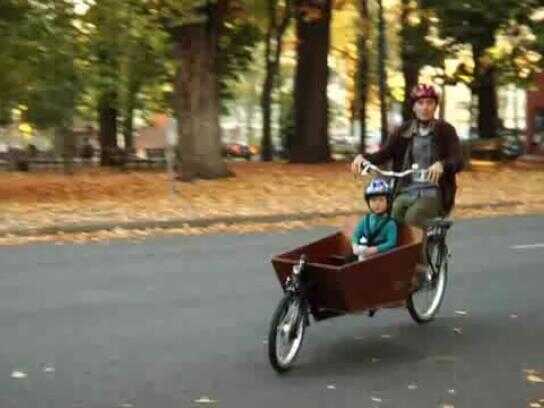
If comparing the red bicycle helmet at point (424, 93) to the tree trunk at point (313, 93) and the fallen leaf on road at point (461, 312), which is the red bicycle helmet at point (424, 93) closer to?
the fallen leaf on road at point (461, 312)

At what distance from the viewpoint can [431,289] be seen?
848 cm

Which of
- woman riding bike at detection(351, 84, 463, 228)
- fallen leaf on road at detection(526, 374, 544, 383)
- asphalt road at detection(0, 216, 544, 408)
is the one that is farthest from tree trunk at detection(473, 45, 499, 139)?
fallen leaf on road at detection(526, 374, 544, 383)

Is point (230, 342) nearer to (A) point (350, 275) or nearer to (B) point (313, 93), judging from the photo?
(A) point (350, 275)

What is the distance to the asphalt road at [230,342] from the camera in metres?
6.18

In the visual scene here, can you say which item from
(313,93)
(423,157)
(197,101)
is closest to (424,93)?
(423,157)

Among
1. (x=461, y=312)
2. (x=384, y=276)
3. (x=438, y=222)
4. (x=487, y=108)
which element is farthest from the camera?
(x=487, y=108)

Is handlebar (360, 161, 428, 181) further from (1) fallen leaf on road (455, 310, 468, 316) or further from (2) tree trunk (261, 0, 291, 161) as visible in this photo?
(2) tree trunk (261, 0, 291, 161)

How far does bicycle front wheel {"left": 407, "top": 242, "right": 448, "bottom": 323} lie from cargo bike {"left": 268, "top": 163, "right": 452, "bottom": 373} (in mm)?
337

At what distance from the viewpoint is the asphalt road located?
20.3 feet

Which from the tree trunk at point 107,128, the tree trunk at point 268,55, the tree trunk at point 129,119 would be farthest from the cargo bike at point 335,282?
the tree trunk at point 107,128

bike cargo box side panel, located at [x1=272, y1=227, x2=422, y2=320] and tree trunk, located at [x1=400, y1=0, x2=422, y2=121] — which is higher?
tree trunk, located at [x1=400, y1=0, x2=422, y2=121]

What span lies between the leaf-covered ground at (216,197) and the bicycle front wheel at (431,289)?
741 cm

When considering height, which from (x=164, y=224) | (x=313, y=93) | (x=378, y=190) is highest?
(x=313, y=93)

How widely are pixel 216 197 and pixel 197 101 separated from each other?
3.68 metres
